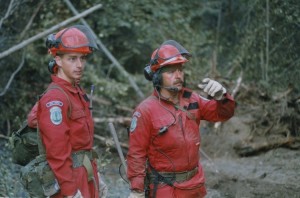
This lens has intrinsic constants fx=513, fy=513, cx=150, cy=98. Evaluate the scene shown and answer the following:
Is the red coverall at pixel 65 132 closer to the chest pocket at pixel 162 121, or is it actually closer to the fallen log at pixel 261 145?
the chest pocket at pixel 162 121

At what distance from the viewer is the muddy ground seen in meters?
7.67

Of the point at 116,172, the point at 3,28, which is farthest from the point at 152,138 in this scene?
the point at 3,28

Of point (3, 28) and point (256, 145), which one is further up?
point (3, 28)

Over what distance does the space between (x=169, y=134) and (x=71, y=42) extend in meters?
1.21

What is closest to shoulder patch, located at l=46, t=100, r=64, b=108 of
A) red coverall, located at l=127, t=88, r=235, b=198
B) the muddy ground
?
red coverall, located at l=127, t=88, r=235, b=198

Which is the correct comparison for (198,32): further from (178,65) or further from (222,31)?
(178,65)

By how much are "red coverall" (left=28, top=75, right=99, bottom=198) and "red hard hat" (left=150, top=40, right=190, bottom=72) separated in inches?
33.3

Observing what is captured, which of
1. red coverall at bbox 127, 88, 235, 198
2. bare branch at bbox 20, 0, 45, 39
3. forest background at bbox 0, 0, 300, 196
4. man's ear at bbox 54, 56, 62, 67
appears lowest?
forest background at bbox 0, 0, 300, 196

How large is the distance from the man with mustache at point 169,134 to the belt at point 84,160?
46 cm

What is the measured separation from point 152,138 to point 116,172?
4777mm

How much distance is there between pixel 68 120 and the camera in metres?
4.11

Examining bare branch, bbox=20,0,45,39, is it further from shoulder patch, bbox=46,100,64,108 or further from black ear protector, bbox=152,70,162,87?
shoulder patch, bbox=46,100,64,108

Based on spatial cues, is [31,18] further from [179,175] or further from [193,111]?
[179,175]

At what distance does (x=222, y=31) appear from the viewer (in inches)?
729
